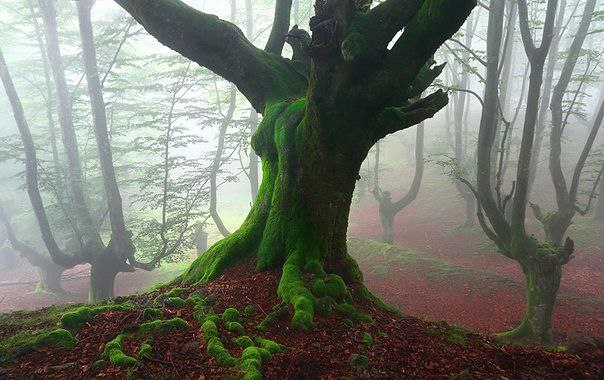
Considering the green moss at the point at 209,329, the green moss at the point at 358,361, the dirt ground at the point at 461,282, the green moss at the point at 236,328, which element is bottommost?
the dirt ground at the point at 461,282

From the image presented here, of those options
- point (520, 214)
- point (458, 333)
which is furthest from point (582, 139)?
point (458, 333)

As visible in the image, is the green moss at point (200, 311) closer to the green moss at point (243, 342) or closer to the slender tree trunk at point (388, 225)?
the green moss at point (243, 342)

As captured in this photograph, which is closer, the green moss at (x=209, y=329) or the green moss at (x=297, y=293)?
the green moss at (x=209, y=329)

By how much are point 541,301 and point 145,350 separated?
855 cm

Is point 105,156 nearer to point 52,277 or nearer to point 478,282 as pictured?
point 52,277

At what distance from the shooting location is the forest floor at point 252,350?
2.99m

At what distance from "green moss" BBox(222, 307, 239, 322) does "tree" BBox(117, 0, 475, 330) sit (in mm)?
654

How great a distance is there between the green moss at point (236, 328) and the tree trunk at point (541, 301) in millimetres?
7447

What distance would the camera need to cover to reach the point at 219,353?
125 inches

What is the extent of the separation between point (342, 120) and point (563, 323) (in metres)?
9.47

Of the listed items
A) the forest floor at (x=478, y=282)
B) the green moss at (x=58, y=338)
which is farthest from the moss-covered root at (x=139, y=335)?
the forest floor at (x=478, y=282)

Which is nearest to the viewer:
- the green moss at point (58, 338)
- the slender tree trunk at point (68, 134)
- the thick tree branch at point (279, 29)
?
the green moss at point (58, 338)

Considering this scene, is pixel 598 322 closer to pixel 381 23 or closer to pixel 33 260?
pixel 381 23

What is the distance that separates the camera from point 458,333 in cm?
425
